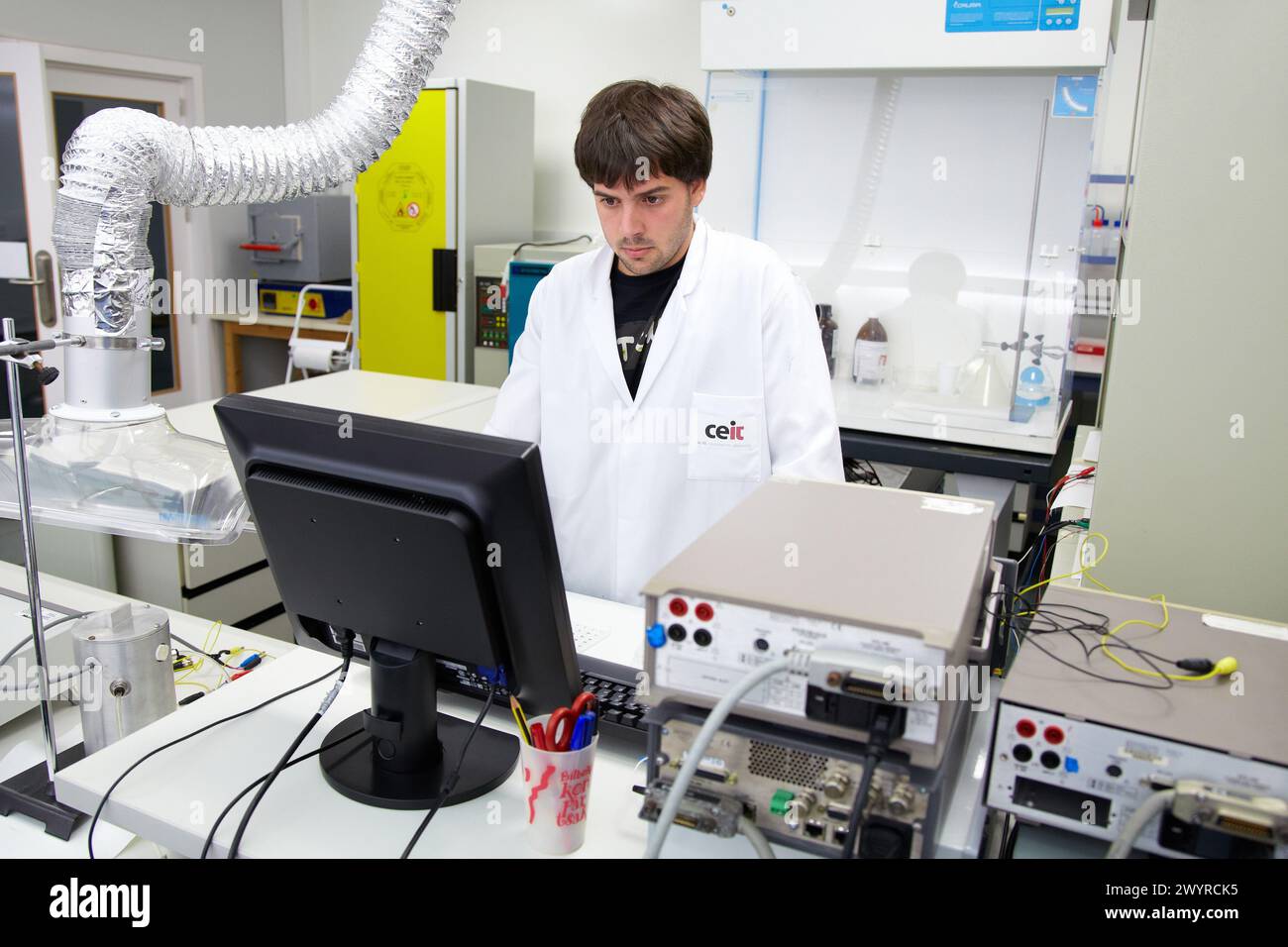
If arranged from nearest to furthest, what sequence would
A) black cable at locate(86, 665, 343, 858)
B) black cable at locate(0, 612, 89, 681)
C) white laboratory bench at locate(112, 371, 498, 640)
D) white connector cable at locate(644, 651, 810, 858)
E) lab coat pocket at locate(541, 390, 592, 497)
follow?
white connector cable at locate(644, 651, 810, 858)
black cable at locate(86, 665, 343, 858)
black cable at locate(0, 612, 89, 681)
lab coat pocket at locate(541, 390, 592, 497)
white laboratory bench at locate(112, 371, 498, 640)

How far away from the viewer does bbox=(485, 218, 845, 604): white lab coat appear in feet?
5.22

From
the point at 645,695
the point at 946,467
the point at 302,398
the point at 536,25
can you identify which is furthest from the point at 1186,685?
the point at 536,25

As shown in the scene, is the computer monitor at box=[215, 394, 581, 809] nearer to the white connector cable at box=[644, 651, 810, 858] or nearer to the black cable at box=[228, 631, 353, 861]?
the black cable at box=[228, 631, 353, 861]

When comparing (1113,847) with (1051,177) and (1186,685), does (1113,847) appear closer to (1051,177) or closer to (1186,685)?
(1186,685)

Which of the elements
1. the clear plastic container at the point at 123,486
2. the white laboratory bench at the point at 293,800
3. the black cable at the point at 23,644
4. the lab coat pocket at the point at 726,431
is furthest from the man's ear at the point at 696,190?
the black cable at the point at 23,644

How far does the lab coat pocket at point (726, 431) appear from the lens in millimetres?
1604

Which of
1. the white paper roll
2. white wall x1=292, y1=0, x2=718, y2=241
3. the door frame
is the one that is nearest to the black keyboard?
the white paper roll

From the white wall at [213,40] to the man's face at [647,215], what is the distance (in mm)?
3206

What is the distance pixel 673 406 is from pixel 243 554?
3.62 ft

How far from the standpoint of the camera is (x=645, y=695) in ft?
2.64

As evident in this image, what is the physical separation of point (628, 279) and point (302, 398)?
916mm

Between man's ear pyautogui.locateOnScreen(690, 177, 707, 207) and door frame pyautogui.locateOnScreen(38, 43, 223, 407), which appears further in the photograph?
door frame pyautogui.locateOnScreen(38, 43, 223, 407)

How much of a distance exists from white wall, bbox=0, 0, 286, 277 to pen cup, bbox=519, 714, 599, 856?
3.90 meters

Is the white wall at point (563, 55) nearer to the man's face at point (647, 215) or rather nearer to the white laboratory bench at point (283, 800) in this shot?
the man's face at point (647, 215)
